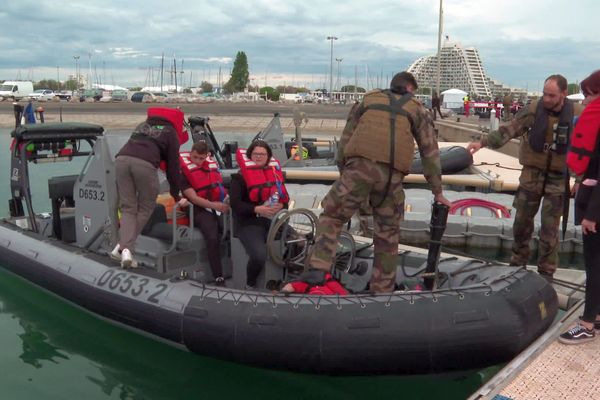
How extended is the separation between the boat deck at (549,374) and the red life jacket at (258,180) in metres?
2.00

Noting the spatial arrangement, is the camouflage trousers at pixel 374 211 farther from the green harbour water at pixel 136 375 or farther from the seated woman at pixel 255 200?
the green harbour water at pixel 136 375

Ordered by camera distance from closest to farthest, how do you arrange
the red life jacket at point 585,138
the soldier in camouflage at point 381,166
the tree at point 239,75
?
the red life jacket at point 585,138 → the soldier in camouflage at point 381,166 → the tree at point 239,75

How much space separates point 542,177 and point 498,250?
3442 millimetres

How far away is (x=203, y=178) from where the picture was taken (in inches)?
184

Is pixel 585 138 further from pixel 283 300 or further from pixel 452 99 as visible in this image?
pixel 452 99

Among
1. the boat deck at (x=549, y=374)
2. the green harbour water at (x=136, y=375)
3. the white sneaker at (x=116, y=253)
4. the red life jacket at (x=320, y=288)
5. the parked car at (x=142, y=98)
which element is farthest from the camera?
the parked car at (x=142, y=98)

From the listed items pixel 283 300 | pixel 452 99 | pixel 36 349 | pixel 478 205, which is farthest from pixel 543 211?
pixel 452 99

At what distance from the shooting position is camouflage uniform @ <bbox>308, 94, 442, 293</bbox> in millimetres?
3666

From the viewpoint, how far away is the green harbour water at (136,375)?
3.98 metres

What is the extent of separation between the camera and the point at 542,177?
4.34 metres

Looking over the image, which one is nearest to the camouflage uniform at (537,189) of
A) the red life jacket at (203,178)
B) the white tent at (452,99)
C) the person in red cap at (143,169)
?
the red life jacket at (203,178)

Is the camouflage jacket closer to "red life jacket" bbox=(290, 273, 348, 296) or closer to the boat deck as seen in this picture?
"red life jacket" bbox=(290, 273, 348, 296)

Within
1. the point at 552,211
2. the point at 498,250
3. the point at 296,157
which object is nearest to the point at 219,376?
the point at 552,211

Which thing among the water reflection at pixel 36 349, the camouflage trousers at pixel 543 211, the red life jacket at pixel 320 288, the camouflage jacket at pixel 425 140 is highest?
the camouflage jacket at pixel 425 140
